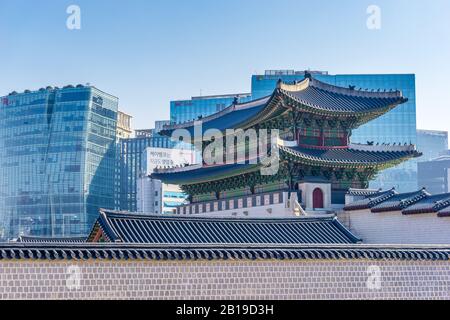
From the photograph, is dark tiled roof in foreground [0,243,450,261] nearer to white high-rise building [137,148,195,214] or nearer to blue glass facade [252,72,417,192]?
white high-rise building [137,148,195,214]

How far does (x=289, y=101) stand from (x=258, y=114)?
3552 millimetres

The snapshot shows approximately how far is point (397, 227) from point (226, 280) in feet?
53.3

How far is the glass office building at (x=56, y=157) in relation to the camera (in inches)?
5763

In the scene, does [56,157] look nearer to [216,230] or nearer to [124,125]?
[124,125]

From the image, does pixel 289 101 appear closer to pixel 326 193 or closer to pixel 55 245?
pixel 326 193

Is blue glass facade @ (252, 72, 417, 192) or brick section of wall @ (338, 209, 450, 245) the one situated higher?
blue glass facade @ (252, 72, 417, 192)

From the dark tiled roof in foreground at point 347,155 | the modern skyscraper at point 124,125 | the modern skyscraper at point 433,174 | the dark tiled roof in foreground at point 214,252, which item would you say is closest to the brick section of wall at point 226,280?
the dark tiled roof in foreground at point 214,252

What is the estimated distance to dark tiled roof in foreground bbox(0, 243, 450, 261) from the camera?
22.9 meters

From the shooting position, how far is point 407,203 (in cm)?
3872

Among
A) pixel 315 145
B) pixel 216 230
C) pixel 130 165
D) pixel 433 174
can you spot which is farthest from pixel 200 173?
pixel 433 174

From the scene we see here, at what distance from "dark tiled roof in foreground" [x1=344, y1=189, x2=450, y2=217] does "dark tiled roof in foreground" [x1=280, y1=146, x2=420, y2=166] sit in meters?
4.49

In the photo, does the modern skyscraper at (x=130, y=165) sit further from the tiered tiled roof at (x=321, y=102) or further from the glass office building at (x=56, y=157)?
the tiered tiled roof at (x=321, y=102)

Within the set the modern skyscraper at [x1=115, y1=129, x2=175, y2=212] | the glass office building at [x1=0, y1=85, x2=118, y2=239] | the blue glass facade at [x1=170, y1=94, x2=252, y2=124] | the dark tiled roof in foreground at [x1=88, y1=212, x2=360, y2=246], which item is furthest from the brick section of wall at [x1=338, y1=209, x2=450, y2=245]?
the blue glass facade at [x1=170, y1=94, x2=252, y2=124]
